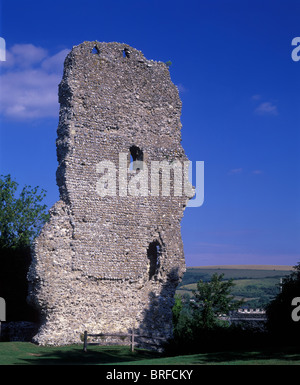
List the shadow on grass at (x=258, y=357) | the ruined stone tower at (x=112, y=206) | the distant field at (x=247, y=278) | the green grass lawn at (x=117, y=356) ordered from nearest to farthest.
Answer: the shadow on grass at (x=258, y=357), the green grass lawn at (x=117, y=356), the ruined stone tower at (x=112, y=206), the distant field at (x=247, y=278)

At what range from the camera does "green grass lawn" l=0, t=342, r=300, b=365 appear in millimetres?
13164

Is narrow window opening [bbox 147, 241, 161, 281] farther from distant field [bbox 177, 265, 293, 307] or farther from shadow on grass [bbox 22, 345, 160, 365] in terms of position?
distant field [bbox 177, 265, 293, 307]

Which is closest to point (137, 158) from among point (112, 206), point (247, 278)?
point (112, 206)

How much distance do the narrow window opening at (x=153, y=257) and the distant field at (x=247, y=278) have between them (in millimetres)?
44575

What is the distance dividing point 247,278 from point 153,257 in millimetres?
67408

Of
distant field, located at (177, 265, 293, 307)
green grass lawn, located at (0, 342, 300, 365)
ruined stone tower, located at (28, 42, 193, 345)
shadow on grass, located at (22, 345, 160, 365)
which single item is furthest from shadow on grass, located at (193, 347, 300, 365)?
distant field, located at (177, 265, 293, 307)

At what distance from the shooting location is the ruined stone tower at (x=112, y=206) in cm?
1759

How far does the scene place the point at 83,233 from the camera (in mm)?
18109

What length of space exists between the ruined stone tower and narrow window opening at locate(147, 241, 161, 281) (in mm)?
46

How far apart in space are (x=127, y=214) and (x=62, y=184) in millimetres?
2600

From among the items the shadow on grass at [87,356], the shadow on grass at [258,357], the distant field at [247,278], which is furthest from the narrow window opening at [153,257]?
the distant field at [247,278]

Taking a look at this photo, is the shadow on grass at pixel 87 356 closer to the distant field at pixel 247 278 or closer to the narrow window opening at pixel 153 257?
the narrow window opening at pixel 153 257

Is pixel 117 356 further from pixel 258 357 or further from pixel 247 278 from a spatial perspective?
pixel 247 278
